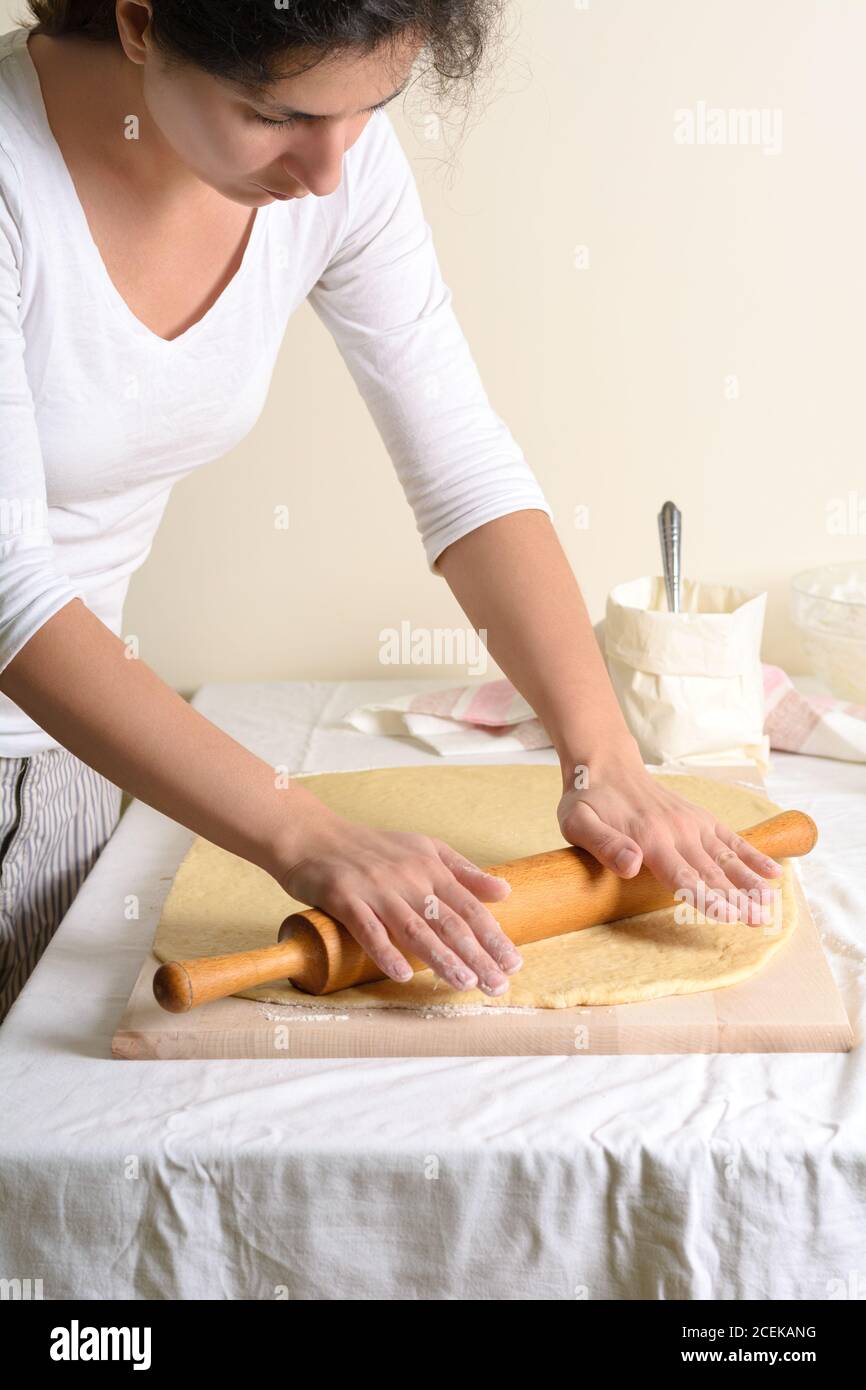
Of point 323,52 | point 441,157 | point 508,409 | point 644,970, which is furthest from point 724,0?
point 644,970

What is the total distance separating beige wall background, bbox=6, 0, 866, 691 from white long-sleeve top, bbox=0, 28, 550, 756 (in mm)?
508

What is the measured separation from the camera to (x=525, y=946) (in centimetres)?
94

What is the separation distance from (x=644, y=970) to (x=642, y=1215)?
0.61 feet

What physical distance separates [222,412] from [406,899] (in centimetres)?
49

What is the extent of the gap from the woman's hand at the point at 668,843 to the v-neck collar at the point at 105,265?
472 millimetres

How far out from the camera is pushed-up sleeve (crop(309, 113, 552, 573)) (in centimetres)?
117

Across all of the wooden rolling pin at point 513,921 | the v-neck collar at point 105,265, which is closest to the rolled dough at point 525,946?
the wooden rolling pin at point 513,921

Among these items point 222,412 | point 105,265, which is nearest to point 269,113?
point 105,265

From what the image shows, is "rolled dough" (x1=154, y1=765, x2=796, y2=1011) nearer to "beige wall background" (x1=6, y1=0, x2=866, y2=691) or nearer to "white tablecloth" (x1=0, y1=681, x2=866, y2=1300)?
"white tablecloth" (x1=0, y1=681, x2=866, y2=1300)

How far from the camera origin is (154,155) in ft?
3.24

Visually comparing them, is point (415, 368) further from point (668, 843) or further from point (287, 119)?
point (668, 843)

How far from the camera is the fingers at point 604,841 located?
3.07 feet

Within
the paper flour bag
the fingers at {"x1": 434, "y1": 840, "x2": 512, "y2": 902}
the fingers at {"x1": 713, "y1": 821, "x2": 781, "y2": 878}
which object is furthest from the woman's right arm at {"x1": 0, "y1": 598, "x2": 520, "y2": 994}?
the paper flour bag

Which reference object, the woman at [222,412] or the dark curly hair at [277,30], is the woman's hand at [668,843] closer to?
the woman at [222,412]
